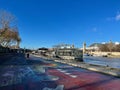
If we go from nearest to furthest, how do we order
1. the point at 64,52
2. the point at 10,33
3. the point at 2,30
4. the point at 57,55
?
the point at 64,52, the point at 57,55, the point at 2,30, the point at 10,33

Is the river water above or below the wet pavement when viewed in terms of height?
above

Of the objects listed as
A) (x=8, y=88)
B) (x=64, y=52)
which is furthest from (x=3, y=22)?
(x=8, y=88)

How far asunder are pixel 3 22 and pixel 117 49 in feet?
363

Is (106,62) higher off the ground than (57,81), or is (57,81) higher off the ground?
(106,62)

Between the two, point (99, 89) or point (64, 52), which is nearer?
point (99, 89)

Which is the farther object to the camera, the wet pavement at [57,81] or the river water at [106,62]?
the river water at [106,62]

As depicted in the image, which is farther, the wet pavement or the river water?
the river water

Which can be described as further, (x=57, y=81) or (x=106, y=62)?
(x=106, y=62)

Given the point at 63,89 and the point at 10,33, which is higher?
the point at 10,33

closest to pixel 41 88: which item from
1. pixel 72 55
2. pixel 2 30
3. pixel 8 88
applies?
pixel 8 88

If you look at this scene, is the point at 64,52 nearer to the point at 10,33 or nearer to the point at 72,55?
the point at 72,55

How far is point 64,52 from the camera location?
63.5m

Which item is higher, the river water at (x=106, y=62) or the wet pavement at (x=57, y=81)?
the river water at (x=106, y=62)

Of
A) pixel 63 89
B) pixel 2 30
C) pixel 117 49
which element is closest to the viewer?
pixel 63 89
